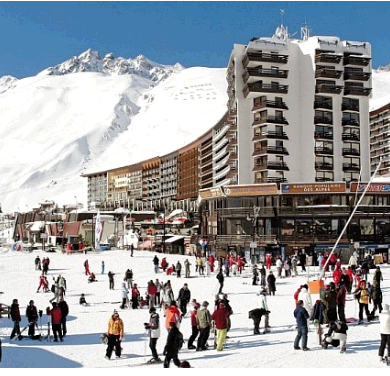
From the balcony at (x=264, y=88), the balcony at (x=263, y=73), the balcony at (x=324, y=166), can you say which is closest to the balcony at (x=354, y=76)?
the balcony at (x=263, y=73)

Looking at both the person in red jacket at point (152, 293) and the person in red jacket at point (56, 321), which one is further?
the person in red jacket at point (152, 293)

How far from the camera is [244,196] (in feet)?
188

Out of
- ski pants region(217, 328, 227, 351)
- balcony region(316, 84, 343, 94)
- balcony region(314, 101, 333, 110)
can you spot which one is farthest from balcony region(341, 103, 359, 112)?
ski pants region(217, 328, 227, 351)

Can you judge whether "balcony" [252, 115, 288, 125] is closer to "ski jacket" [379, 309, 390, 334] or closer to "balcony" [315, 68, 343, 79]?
"balcony" [315, 68, 343, 79]

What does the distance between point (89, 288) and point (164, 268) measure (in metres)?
7.85

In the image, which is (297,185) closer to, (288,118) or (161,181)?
(288,118)

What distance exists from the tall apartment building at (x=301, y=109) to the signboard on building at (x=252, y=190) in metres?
10.5

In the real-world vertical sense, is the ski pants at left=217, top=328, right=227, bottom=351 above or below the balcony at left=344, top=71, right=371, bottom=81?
below

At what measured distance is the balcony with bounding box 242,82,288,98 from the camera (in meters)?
67.0

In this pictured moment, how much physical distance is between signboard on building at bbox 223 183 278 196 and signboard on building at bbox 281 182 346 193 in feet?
3.06

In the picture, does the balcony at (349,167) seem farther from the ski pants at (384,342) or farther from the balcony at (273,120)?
the ski pants at (384,342)

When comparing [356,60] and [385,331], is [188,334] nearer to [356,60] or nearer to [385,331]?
[385,331]

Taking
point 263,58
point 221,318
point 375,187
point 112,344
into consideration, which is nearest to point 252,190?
point 375,187

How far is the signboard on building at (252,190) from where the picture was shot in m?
55.9
